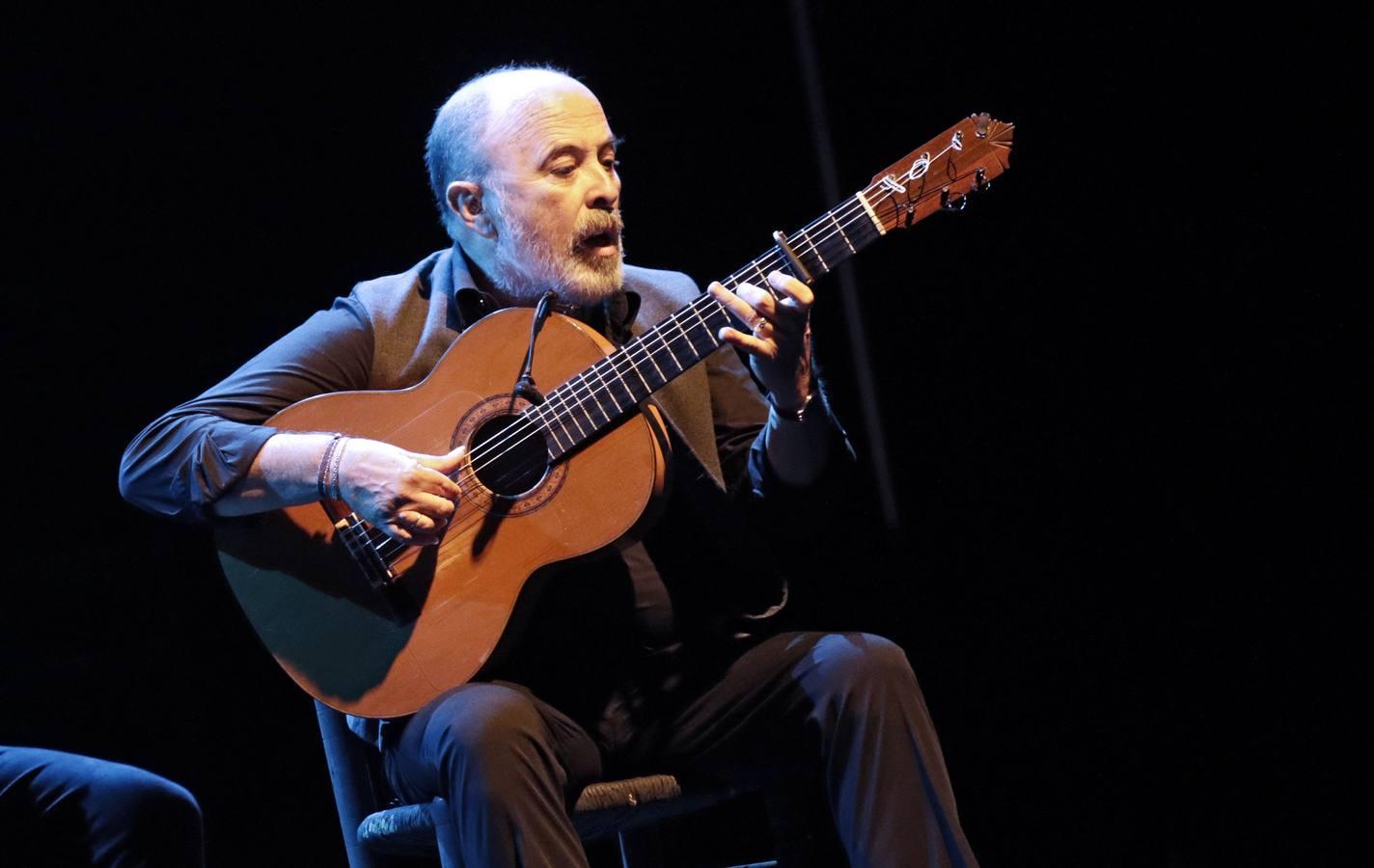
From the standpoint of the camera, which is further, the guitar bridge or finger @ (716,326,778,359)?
the guitar bridge

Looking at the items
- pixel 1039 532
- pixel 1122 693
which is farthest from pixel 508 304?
pixel 1122 693

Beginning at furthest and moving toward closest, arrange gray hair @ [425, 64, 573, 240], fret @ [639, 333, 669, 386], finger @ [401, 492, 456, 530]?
gray hair @ [425, 64, 573, 240] → fret @ [639, 333, 669, 386] → finger @ [401, 492, 456, 530]

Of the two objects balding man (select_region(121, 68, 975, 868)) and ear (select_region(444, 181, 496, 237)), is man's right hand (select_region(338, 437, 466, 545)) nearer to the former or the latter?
balding man (select_region(121, 68, 975, 868))

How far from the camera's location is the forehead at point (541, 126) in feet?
8.55

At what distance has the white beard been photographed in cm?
258

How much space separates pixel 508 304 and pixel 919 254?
1270 mm

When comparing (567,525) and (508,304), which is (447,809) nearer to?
(567,525)

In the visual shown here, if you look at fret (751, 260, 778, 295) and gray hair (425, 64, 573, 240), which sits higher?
gray hair (425, 64, 573, 240)

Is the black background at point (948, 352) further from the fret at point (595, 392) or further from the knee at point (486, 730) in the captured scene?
the knee at point (486, 730)

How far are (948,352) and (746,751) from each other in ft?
5.01

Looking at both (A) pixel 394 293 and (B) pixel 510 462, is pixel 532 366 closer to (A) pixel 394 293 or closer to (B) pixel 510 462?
(B) pixel 510 462

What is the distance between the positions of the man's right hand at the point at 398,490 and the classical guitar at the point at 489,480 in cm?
8

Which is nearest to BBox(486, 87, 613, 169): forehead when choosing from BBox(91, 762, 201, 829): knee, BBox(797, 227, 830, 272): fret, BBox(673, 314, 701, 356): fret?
BBox(673, 314, 701, 356): fret

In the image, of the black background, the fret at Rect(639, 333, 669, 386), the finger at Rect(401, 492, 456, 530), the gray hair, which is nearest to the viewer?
the finger at Rect(401, 492, 456, 530)
